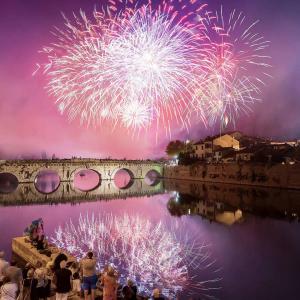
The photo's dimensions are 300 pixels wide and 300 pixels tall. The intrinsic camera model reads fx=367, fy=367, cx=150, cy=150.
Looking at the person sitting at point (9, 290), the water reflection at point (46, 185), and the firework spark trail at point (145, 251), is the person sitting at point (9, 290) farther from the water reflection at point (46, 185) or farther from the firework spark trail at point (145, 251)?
the water reflection at point (46, 185)

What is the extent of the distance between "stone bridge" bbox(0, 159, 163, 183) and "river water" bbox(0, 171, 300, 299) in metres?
29.8

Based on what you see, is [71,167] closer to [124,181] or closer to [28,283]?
[124,181]

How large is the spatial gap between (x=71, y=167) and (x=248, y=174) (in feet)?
132

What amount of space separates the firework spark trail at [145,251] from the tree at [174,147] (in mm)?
79402

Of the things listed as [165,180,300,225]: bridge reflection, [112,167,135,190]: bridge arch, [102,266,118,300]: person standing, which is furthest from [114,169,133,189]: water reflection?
[102,266,118,300]: person standing

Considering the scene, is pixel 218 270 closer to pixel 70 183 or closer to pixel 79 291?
pixel 79 291

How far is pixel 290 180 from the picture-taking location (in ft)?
171

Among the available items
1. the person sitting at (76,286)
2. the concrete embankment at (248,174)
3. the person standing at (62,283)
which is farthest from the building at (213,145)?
the person standing at (62,283)

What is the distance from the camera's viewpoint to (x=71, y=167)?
82562mm

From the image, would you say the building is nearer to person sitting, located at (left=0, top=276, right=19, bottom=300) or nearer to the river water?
the river water

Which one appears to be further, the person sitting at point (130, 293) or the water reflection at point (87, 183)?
the water reflection at point (87, 183)

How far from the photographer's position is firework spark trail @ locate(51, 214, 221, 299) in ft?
54.1

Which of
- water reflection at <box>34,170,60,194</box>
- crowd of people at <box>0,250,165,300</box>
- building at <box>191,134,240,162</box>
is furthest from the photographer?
building at <box>191,134,240,162</box>

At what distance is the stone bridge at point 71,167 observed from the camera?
75.1 metres
